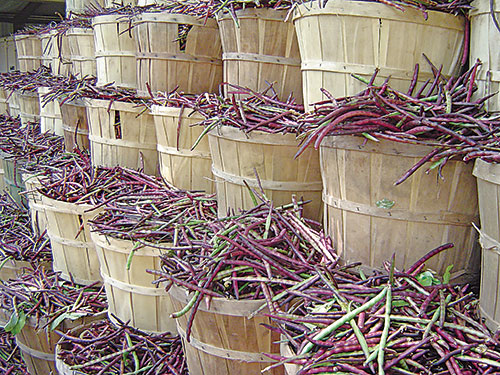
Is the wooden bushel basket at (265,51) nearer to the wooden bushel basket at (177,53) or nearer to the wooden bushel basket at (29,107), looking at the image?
the wooden bushel basket at (177,53)

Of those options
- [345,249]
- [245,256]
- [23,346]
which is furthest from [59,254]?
[345,249]

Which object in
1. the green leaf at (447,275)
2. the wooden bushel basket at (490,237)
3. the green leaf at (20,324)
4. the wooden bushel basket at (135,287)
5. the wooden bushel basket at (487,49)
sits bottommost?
the green leaf at (20,324)

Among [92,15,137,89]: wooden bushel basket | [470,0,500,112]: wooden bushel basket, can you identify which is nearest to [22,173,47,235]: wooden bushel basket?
[92,15,137,89]: wooden bushel basket

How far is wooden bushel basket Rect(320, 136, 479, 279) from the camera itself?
6.96ft

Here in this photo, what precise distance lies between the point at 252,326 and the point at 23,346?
238 centimetres

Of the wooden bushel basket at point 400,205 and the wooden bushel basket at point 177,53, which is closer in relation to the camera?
the wooden bushel basket at point 400,205

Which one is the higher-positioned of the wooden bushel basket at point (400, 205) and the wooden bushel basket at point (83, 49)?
the wooden bushel basket at point (83, 49)

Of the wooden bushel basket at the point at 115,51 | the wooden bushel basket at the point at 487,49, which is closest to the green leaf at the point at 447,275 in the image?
the wooden bushel basket at the point at 487,49

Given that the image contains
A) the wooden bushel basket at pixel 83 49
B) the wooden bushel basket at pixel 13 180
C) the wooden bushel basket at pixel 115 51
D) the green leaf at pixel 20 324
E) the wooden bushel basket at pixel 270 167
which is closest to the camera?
the wooden bushel basket at pixel 270 167

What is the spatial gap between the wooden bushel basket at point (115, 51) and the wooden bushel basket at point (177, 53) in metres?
0.41

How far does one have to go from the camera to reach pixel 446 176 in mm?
2102

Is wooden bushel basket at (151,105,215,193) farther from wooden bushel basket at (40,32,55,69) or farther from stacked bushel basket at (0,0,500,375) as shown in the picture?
wooden bushel basket at (40,32,55,69)

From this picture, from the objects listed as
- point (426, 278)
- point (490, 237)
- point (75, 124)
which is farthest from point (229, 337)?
point (75, 124)

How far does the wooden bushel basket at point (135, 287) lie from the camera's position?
10.5 ft
